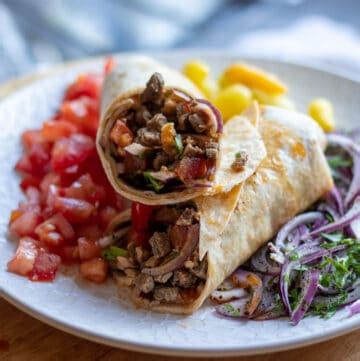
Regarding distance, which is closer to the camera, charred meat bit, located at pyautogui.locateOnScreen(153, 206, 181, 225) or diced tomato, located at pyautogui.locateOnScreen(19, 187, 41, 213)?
charred meat bit, located at pyautogui.locateOnScreen(153, 206, 181, 225)

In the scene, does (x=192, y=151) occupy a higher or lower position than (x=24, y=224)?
higher

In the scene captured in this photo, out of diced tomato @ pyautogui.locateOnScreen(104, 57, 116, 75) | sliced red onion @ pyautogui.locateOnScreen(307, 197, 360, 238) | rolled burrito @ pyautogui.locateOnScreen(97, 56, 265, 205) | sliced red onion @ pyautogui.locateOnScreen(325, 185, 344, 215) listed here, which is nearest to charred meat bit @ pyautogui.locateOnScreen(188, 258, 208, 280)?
rolled burrito @ pyautogui.locateOnScreen(97, 56, 265, 205)

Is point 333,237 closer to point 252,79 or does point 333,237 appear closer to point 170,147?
point 170,147

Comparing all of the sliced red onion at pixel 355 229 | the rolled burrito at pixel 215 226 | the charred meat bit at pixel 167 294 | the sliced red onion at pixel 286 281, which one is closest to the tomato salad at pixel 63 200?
the rolled burrito at pixel 215 226

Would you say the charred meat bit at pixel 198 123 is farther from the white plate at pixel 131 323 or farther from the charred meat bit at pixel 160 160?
the white plate at pixel 131 323

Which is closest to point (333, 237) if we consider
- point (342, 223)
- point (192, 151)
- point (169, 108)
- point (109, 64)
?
point (342, 223)

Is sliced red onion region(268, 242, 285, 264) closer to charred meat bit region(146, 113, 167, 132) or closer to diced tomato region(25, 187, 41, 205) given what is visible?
charred meat bit region(146, 113, 167, 132)

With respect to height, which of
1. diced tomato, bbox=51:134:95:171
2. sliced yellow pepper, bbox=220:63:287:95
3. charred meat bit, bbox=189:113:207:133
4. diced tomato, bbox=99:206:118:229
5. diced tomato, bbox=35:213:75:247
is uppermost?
charred meat bit, bbox=189:113:207:133

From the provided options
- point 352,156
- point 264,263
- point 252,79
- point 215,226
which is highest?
point 252,79
